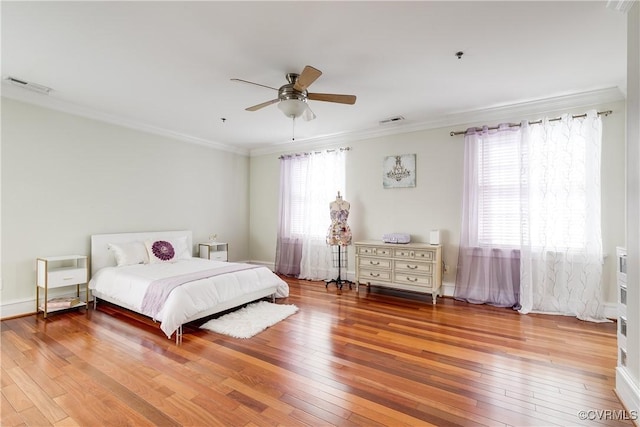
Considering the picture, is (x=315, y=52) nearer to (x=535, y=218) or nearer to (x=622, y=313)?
(x=622, y=313)

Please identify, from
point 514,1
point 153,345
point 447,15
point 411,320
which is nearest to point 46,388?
point 153,345

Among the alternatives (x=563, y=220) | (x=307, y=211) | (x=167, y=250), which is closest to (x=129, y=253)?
(x=167, y=250)

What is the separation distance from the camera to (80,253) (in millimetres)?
4191

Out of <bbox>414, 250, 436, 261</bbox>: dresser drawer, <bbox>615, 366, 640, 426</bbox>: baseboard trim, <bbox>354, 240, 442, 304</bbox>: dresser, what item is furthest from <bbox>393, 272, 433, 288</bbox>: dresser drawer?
<bbox>615, 366, 640, 426</bbox>: baseboard trim

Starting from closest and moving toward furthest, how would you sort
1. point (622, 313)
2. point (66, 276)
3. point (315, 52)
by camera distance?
point (622, 313)
point (315, 52)
point (66, 276)

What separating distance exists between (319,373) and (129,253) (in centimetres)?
341

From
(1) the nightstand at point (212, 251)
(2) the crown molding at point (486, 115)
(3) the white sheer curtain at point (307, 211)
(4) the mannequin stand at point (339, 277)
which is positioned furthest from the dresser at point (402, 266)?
(1) the nightstand at point (212, 251)

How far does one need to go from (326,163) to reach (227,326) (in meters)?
3.50

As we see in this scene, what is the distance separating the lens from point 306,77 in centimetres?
263

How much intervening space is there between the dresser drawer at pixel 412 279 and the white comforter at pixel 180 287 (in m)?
1.69

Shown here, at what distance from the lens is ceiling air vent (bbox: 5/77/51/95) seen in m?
3.30

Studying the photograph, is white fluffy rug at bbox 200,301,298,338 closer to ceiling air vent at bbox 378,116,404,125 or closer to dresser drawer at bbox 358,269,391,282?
dresser drawer at bbox 358,269,391,282

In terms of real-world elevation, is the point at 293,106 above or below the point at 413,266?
above

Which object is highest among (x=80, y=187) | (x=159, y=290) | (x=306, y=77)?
(x=306, y=77)
